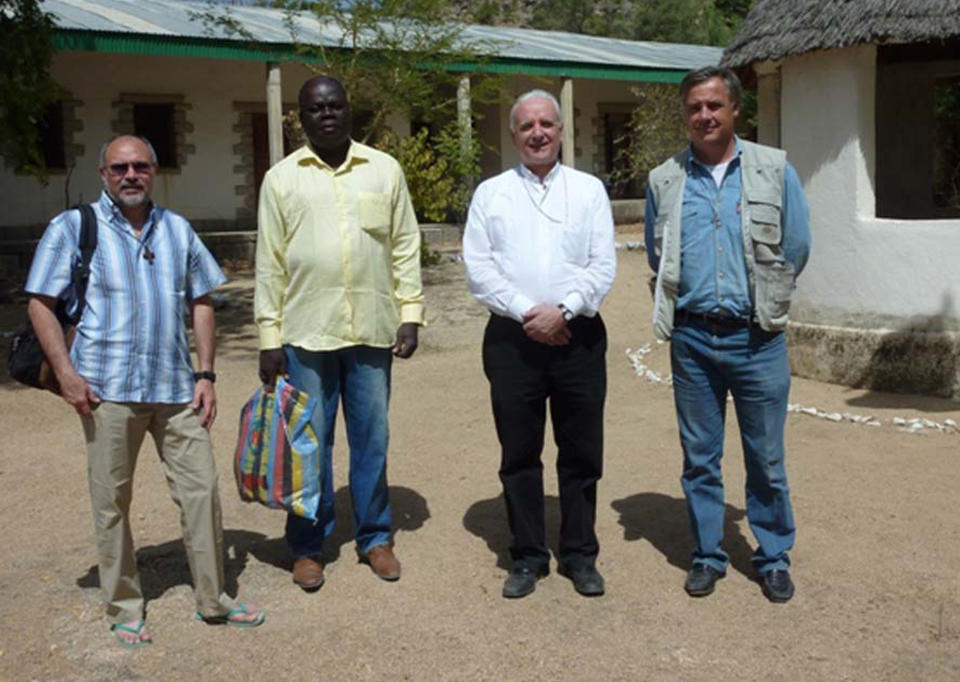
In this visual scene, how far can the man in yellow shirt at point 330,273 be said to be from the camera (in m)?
4.21

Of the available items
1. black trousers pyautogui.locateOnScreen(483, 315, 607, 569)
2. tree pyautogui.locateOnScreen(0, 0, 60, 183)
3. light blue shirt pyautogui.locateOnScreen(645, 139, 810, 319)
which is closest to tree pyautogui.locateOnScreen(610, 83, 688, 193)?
tree pyautogui.locateOnScreen(0, 0, 60, 183)

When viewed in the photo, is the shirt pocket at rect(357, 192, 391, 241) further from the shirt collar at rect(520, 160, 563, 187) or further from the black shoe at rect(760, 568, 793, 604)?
the black shoe at rect(760, 568, 793, 604)

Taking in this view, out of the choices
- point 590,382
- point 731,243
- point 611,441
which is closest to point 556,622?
point 590,382

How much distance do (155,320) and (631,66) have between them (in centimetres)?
1785

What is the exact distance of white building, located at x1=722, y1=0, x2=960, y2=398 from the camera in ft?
25.4

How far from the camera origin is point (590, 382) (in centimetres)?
417

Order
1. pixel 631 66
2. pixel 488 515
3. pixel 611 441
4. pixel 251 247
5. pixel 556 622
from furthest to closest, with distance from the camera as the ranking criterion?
pixel 631 66
pixel 251 247
pixel 611 441
pixel 488 515
pixel 556 622

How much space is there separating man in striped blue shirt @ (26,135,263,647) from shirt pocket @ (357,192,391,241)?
1.97 feet

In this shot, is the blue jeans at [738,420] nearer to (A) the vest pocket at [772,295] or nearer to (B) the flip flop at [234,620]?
(A) the vest pocket at [772,295]

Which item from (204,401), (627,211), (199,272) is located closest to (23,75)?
(199,272)

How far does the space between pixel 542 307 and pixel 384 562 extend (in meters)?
1.28

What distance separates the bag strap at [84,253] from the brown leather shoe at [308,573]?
135cm

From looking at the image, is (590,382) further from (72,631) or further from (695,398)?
(72,631)

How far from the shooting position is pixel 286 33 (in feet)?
54.7
